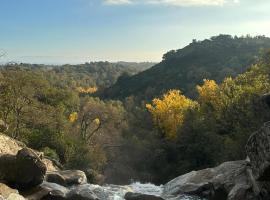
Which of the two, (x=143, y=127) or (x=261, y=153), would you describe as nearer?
(x=261, y=153)

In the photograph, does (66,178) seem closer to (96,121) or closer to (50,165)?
(50,165)

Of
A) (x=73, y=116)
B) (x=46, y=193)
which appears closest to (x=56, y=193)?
(x=46, y=193)

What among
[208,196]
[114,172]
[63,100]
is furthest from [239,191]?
[63,100]

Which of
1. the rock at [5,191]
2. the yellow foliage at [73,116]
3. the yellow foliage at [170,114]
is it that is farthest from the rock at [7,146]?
the yellow foliage at [73,116]

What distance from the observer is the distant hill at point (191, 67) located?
420 feet

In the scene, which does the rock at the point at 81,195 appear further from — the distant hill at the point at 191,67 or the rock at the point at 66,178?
the distant hill at the point at 191,67

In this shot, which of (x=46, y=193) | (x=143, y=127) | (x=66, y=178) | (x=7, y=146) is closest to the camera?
(x=46, y=193)

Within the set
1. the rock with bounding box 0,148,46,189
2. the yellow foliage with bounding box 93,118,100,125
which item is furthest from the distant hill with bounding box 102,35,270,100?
the rock with bounding box 0,148,46,189

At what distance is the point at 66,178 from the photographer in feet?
109

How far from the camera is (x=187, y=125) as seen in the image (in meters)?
59.7

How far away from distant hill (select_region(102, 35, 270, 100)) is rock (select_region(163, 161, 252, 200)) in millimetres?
83266

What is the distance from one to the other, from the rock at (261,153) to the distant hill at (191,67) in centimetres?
9352

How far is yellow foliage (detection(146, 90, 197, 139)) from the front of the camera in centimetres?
6550

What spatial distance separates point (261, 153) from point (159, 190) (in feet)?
54.3
